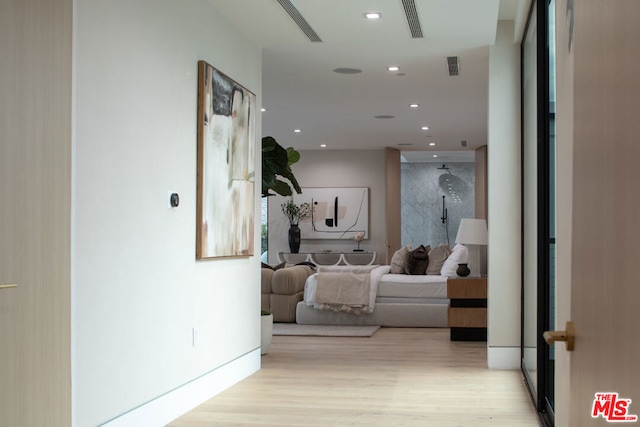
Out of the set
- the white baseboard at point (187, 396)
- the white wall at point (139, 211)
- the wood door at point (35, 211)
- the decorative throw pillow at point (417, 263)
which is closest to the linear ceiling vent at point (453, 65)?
the white wall at point (139, 211)

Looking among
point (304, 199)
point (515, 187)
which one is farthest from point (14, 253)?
point (304, 199)

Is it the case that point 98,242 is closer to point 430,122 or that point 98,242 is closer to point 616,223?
point 616,223

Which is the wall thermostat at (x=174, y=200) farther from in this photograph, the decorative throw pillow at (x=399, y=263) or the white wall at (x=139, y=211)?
the decorative throw pillow at (x=399, y=263)

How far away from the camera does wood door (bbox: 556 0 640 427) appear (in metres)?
0.98

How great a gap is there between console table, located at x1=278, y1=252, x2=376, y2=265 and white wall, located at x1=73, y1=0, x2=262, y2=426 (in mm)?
8111

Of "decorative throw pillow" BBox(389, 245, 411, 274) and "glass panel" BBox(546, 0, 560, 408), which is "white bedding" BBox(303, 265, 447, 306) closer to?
"decorative throw pillow" BBox(389, 245, 411, 274)

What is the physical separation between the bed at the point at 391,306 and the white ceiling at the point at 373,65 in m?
2.06

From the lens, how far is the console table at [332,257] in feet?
43.4

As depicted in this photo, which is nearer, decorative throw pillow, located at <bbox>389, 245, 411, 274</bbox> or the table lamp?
the table lamp

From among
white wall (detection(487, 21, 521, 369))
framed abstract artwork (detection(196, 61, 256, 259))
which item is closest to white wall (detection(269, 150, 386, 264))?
white wall (detection(487, 21, 521, 369))

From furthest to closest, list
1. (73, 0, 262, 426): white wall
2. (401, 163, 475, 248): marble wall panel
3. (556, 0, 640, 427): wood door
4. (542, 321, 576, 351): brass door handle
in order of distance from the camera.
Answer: (401, 163, 475, 248): marble wall panel
(73, 0, 262, 426): white wall
(542, 321, 576, 351): brass door handle
(556, 0, 640, 427): wood door

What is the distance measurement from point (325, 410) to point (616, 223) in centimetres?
367

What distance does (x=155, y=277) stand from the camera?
407cm

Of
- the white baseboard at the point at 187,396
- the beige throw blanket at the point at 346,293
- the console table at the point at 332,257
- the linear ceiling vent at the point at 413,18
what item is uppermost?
the linear ceiling vent at the point at 413,18
